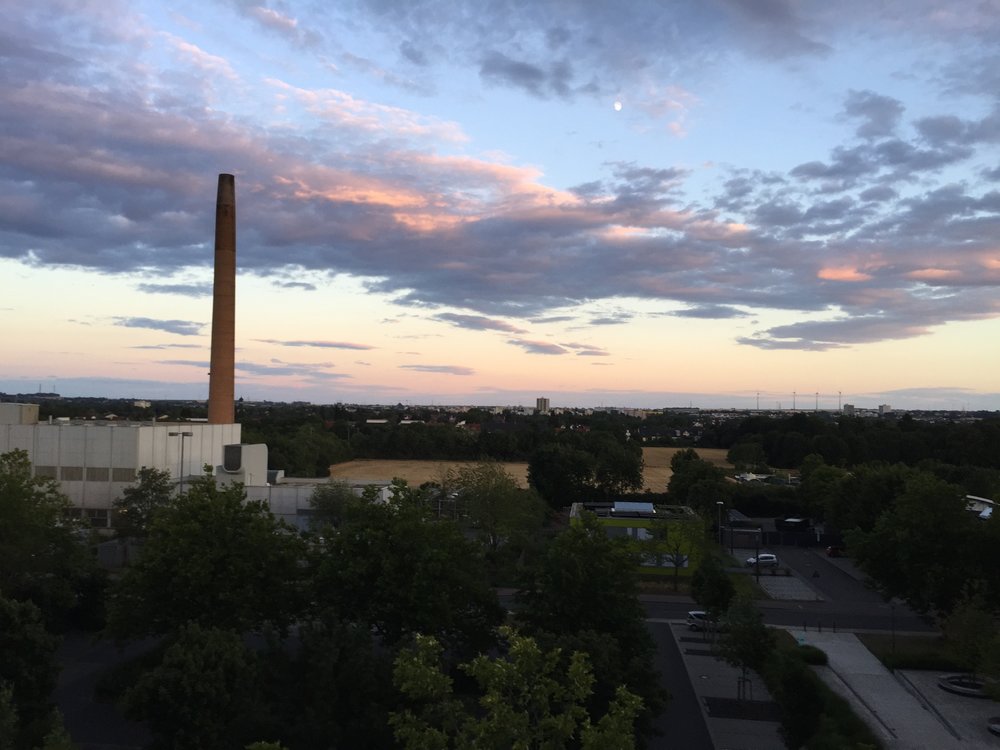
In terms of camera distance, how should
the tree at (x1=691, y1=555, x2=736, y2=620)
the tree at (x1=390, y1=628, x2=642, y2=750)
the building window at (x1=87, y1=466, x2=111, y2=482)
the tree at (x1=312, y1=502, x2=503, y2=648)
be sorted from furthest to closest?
the building window at (x1=87, y1=466, x2=111, y2=482), the tree at (x1=691, y1=555, x2=736, y2=620), the tree at (x1=312, y1=502, x2=503, y2=648), the tree at (x1=390, y1=628, x2=642, y2=750)

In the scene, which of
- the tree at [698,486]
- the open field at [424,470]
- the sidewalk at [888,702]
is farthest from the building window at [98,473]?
the sidewalk at [888,702]

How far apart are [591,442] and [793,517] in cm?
4019

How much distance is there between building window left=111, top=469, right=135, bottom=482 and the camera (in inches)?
2349

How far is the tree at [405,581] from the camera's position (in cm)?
2655

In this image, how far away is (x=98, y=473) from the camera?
60.1 m

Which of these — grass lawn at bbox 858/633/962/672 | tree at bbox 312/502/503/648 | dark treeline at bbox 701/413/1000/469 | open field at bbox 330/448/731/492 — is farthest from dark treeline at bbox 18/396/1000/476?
tree at bbox 312/502/503/648

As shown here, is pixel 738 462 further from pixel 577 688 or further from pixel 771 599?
pixel 577 688

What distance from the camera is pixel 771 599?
157 feet

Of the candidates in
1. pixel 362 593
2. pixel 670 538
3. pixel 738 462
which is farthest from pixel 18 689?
pixel 738 462

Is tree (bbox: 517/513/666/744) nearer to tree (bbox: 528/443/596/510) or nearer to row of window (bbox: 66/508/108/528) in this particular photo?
row of window (bbox: 66/508/108/528)

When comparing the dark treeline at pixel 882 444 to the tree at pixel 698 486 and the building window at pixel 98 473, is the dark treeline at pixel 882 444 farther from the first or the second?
the building window at pixel 98 473

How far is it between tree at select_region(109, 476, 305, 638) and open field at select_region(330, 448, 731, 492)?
234 feet

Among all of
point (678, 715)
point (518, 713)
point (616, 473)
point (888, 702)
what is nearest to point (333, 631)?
point (518, 713)

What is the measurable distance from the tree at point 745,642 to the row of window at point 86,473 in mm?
46895
